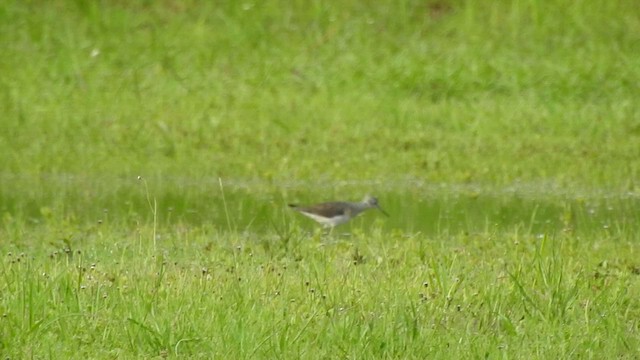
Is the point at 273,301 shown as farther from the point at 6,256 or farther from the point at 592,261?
the point at 592,261

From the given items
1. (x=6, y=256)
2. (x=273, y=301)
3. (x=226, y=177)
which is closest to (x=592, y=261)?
(x=273, y=301)

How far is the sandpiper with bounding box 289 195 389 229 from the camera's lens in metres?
10.9

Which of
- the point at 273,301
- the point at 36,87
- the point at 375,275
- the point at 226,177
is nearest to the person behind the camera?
the point at 273,301

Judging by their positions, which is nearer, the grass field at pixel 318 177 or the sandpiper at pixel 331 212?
the grass field at pixel 318 177

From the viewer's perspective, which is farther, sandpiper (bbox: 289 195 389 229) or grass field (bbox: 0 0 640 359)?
sandpiper (bbox: 289 195 389 229)

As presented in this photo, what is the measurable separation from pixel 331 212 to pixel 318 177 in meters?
2.40

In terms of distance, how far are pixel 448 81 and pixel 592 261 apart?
804 centimetres

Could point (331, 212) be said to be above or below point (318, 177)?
above

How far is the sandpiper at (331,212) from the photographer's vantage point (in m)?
10.9

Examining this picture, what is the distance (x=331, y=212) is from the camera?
36.0 ft

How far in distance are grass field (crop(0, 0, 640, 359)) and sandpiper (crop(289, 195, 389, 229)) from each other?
0.19 metres

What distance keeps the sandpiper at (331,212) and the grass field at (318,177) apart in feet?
0.61

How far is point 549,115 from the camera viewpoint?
615 inches

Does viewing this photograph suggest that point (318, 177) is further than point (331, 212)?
Yes
